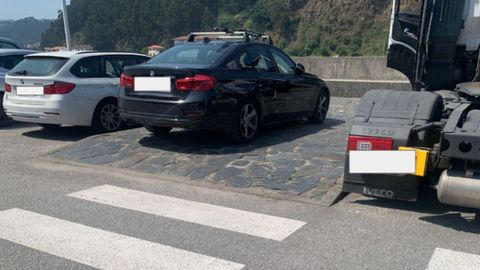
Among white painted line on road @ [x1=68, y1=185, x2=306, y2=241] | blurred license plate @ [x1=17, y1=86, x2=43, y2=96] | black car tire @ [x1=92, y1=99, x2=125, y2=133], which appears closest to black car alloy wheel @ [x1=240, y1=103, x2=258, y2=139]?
white painted line on road @ [x1=68, y1=185, x2=306, y2=241]

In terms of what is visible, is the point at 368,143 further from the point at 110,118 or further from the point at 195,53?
the point at 110,118

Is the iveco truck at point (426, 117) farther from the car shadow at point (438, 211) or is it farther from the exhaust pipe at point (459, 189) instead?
the car shadow at point (438, 211)

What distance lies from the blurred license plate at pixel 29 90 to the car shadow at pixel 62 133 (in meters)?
0.86

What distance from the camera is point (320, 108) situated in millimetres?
9219

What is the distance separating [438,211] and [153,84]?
4.03 metres

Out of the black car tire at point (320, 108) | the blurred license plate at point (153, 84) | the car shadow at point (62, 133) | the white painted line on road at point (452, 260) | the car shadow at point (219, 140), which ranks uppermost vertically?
the blurred license plate at point (153, 84)

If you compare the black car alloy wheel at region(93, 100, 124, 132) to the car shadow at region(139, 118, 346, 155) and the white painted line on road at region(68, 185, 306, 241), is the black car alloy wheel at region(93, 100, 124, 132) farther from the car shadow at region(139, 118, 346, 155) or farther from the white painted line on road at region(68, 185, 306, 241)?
the white painted line on road at region(68, 185, 306, 241)

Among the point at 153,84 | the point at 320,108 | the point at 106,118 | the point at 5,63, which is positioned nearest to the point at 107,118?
the point at 106,118

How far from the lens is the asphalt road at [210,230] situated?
3578 mm

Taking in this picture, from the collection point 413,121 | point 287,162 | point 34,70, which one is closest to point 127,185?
point 287,162

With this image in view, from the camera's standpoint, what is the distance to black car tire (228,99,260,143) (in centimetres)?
703

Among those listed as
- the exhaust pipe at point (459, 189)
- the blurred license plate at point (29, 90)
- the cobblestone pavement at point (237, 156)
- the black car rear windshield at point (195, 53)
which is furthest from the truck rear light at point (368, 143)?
the blurred license plate at point (29, 90)

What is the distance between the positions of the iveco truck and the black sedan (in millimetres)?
2310

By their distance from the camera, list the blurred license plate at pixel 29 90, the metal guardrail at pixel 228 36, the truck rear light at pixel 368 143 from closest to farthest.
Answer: the truck rear light at pixel 368 143, the blurred license plate at pixel 29 90, the metal guardrail at pixel 228 36
